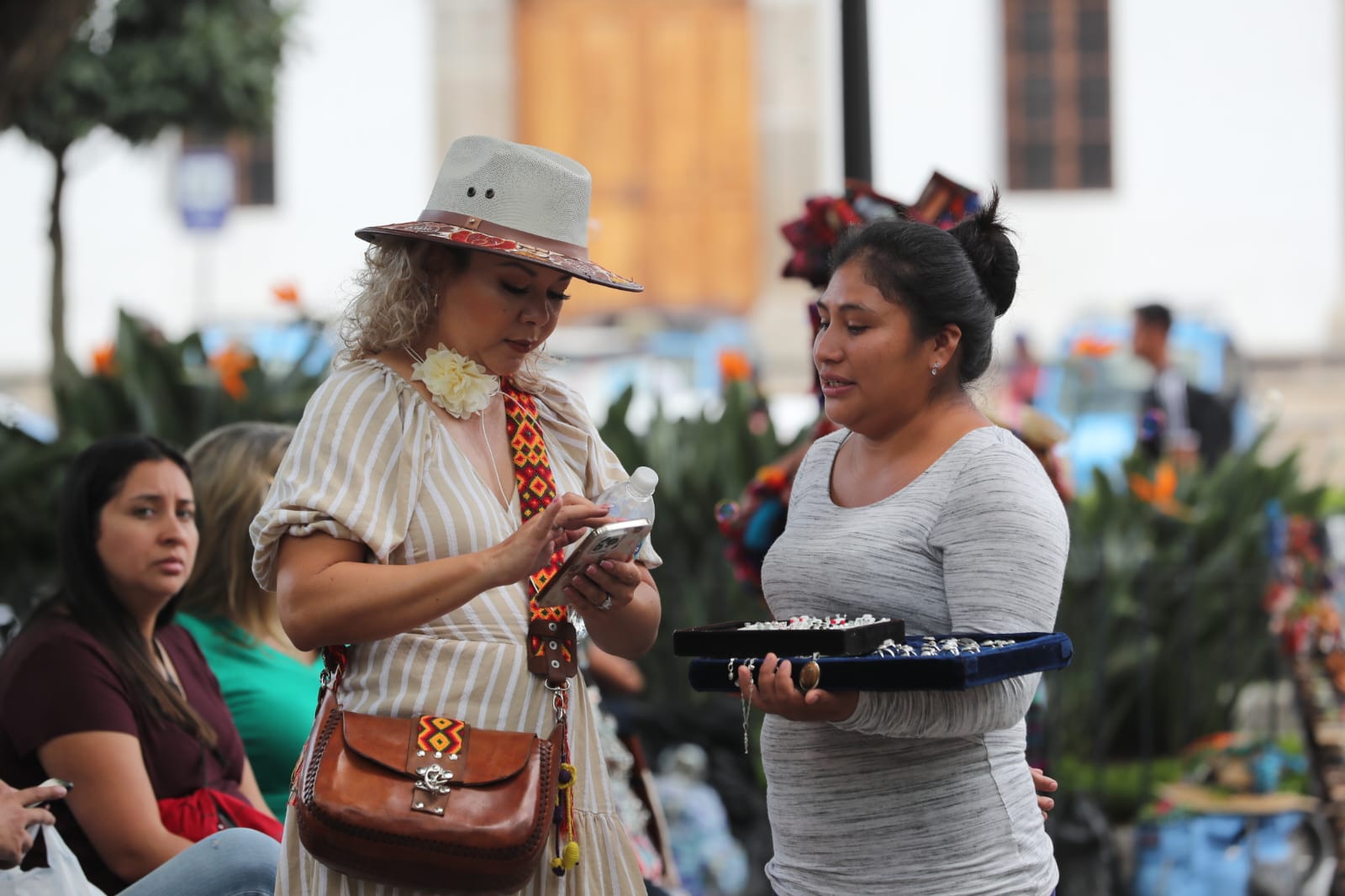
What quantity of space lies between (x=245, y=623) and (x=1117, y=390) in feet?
30.6

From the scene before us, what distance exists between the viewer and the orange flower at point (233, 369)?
19.7 feet

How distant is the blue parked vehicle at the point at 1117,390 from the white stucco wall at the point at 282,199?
787 centimetres

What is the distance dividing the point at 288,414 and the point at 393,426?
3.63m

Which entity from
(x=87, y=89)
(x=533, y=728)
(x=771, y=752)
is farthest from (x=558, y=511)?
(x=87, y=89)

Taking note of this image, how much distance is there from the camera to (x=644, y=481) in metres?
2.41

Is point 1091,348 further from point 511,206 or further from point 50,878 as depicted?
point 50,878

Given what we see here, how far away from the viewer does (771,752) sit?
265cm

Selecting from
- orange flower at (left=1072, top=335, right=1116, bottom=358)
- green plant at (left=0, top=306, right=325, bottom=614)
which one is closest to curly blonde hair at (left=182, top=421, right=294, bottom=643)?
green plant at (left=0, top=306, right=325, bottom=614)

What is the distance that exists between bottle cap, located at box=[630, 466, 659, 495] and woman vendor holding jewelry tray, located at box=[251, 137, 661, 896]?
11 centimetres

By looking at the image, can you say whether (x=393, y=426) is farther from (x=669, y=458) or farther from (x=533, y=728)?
(x=669, y=458)

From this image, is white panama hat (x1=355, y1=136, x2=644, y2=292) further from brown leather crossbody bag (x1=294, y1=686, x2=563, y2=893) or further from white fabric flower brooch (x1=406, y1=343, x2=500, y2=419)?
brown leather crossbody bag (x1=294, y1=686, x2=563, y2=893)

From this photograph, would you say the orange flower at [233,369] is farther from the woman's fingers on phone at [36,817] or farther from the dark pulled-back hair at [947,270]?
the dark pulled-back hair at [947,270]

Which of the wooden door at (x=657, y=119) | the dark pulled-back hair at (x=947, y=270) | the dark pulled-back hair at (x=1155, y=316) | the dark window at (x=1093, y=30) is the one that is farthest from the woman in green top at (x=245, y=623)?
the dark window at (x=1093, y=30)

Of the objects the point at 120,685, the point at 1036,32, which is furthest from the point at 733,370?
the point at 1036,32
